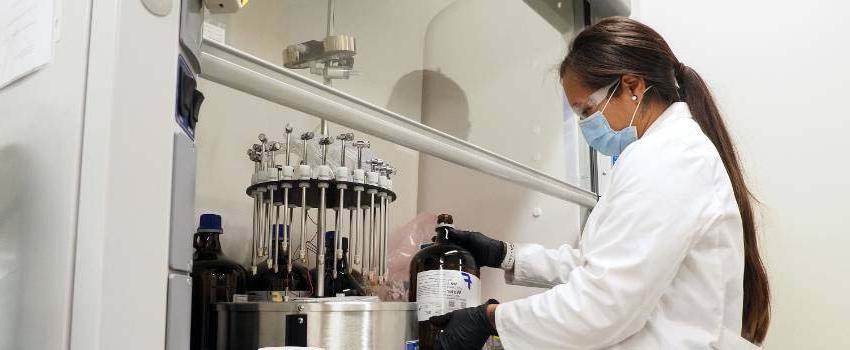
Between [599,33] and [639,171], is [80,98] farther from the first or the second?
[599,33]

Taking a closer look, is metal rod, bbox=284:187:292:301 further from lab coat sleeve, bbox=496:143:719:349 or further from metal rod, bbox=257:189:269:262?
lab coat sleeve, bbox=496:143:719:349

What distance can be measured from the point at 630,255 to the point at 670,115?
0.30 m

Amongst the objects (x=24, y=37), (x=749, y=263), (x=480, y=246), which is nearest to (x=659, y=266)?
(x=749, y=263)

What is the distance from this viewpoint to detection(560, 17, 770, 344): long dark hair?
3.73 feet

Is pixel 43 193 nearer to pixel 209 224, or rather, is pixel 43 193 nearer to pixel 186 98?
pixel 186 98

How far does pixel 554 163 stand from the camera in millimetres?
1742

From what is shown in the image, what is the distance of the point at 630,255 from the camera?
0.97 metres

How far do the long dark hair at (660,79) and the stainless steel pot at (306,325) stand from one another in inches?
21.8

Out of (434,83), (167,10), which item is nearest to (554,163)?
(434,83)

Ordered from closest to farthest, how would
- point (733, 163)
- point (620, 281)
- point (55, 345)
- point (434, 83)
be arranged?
point (55, 345) → point (620, 281) → point (733, 163) → point (434, 83)

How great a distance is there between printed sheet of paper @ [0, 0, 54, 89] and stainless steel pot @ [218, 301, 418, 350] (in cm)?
40

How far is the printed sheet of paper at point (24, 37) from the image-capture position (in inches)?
23.1

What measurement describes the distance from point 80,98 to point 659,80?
3.10 ft

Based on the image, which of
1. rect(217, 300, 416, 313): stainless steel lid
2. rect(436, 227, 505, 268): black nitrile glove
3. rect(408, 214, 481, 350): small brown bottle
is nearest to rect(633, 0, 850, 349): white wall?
rect(436, 227, 505, 268): black nitrile glove
